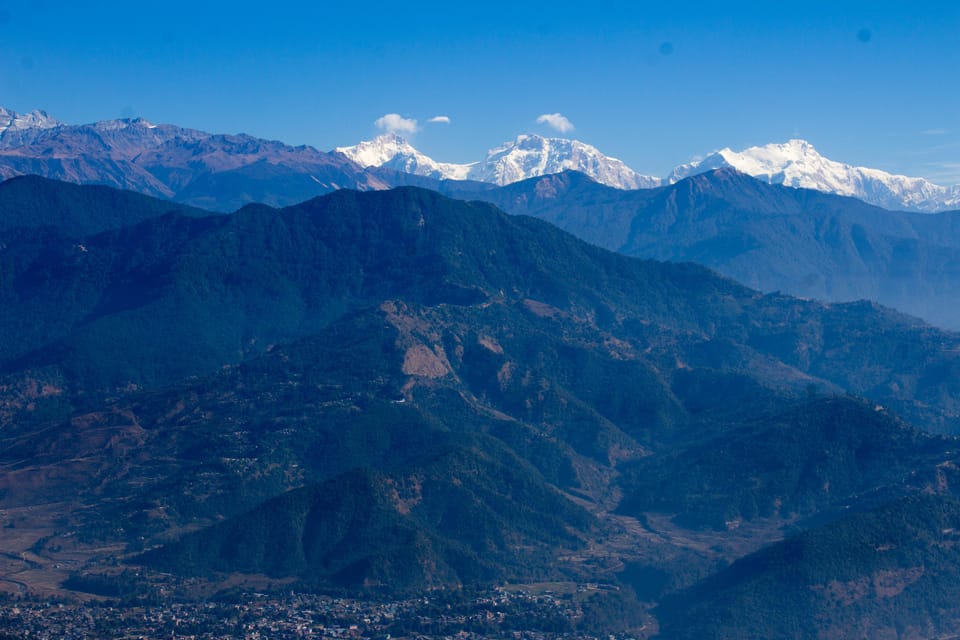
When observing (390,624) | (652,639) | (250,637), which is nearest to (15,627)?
(250,637)

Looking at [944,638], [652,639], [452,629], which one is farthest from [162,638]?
[944,638]

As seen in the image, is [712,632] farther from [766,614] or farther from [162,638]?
[162,638]

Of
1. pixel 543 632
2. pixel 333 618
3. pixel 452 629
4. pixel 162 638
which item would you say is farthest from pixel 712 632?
pixel 162 638

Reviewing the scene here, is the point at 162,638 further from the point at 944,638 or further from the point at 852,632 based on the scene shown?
the point at 944,638

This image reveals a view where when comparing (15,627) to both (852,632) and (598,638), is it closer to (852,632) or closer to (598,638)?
(598,638)

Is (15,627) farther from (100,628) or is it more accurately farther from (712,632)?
(712,632)

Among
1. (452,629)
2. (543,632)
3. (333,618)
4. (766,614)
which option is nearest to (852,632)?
(766,614)
